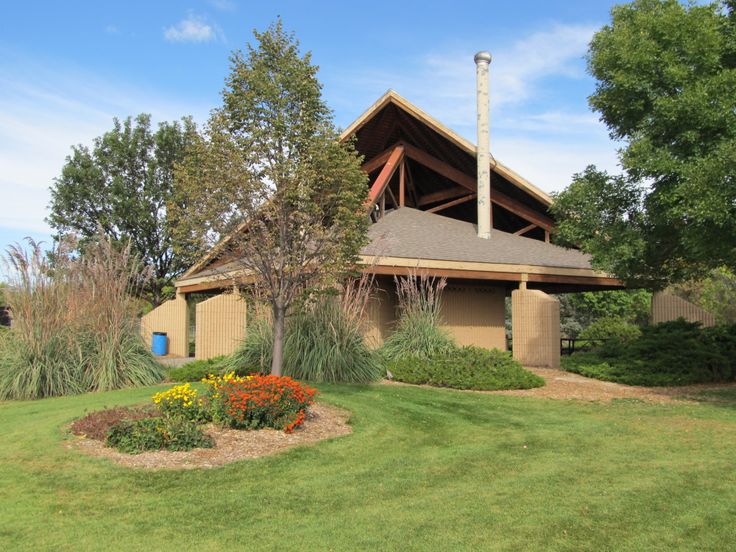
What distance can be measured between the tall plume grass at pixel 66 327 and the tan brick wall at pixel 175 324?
8.56 m

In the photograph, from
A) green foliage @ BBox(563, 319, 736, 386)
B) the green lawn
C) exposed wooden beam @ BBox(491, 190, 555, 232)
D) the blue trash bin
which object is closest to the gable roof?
exposed wooden beam @ BBox(491, 190, 555, 232)

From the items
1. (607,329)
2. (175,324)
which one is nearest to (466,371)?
(175,324)

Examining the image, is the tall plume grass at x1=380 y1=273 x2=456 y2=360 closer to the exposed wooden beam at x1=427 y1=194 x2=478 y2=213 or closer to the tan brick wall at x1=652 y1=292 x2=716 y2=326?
the exposed wooden beam at x1=427 y1=194 x2=478 y2=213

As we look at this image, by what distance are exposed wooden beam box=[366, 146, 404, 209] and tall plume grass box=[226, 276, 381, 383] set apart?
5709mm

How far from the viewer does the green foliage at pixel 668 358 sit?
11773mm

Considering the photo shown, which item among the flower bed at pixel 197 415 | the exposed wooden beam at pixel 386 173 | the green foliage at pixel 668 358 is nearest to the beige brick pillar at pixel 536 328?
the green foliage at pixel 668 358

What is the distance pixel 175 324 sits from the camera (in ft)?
63.0

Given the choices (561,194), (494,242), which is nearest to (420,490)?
(561,194)

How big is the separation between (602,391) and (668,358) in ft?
7.60

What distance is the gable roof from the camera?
15734 millimetres

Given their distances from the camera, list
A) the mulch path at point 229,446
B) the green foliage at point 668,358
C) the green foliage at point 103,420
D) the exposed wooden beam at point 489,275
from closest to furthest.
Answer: the mulch path at point 229,446
the green foliage at point 103,420
the green foliage at point 668,358
the exposed wooden beam at point 489,275

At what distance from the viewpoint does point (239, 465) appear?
5633 mm

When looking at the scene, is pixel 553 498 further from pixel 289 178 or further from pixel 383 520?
pixel 289 178

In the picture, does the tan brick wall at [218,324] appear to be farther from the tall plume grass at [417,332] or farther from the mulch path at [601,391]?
the mulch path at [601,391]
